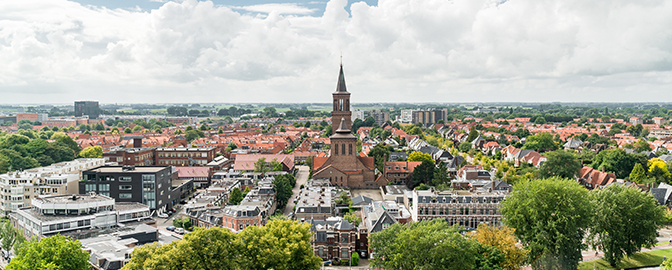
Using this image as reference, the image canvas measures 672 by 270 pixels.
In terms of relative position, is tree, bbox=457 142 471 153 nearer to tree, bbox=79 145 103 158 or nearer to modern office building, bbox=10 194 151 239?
tree, bbox=79 145 103 158

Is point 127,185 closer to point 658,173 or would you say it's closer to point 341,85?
point 341,85

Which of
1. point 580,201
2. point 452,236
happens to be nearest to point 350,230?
point 452,236

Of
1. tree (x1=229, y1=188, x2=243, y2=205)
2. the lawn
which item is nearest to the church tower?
tree (x1=229, y1=188, x2=243, y2=205)

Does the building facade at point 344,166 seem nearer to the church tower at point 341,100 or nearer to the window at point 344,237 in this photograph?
the church tower at point 341,100

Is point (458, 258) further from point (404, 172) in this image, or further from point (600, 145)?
point (600, 145)

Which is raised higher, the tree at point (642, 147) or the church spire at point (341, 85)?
the church spire at point (341, 85)

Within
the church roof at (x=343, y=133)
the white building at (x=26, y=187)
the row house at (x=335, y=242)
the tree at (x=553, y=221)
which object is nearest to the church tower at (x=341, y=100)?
the church roof at (x=343, y=133)

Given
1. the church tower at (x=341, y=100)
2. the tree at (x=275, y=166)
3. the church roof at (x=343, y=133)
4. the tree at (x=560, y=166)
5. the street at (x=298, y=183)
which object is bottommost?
the street at (x=298, y=183)
